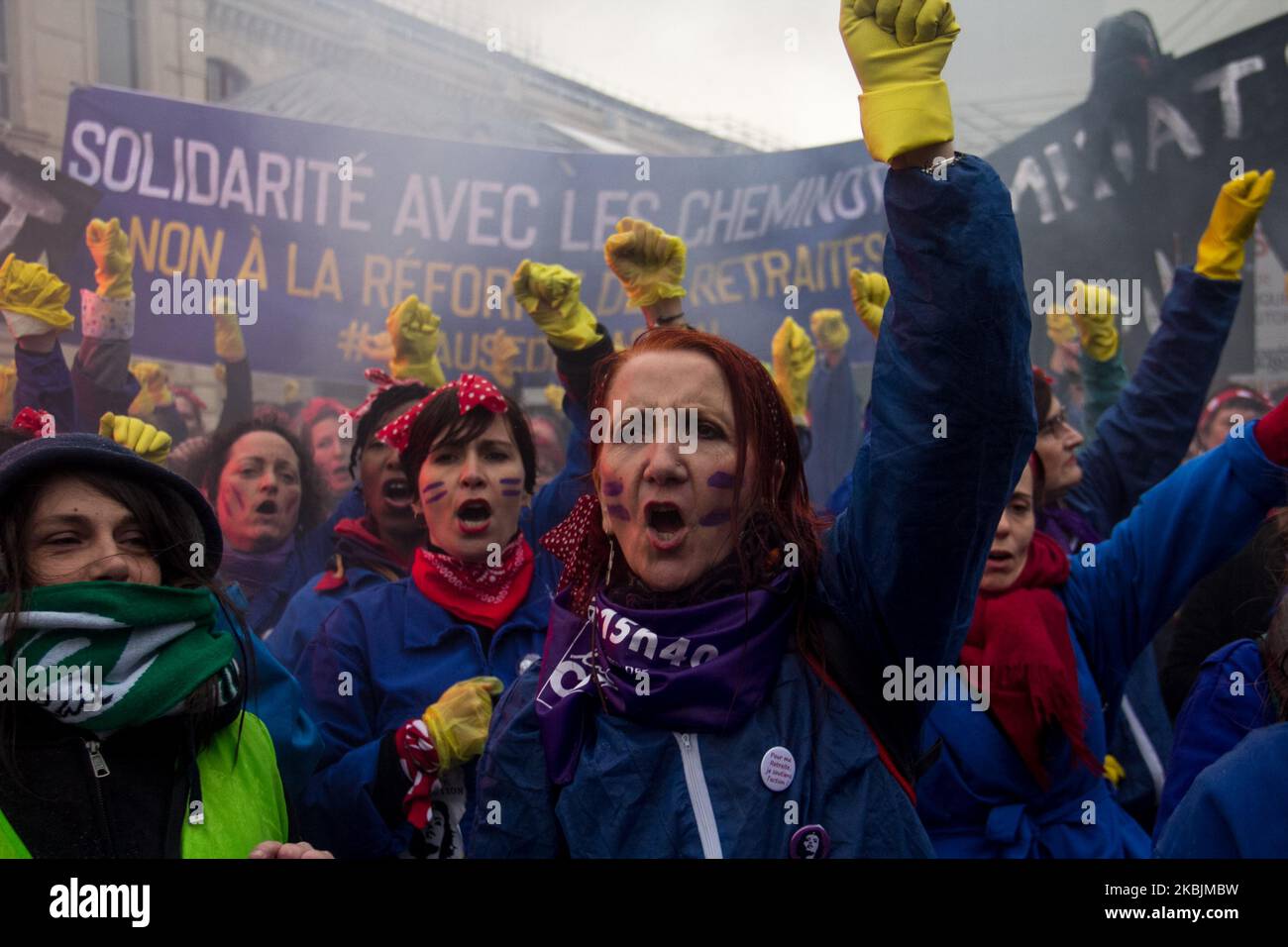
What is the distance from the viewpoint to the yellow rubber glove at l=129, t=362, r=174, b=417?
4.97 metres

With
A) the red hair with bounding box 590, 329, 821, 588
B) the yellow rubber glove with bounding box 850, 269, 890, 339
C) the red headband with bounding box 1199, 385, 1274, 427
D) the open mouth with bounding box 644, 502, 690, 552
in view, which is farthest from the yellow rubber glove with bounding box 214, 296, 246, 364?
the red headband with bounding box 1199, 385, 1274, 427

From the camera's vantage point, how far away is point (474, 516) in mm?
2900

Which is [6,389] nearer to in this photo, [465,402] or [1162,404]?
[465,402]

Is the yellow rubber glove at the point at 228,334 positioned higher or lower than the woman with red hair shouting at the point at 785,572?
higher

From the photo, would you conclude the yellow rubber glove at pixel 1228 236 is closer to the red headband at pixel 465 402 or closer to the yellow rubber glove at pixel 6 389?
the red headband at pixel 465 402

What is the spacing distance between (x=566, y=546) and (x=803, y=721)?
0.50 meters

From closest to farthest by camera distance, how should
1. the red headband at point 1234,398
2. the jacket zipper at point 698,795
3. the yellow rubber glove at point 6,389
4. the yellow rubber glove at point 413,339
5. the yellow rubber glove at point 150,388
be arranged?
the jacket zipper at point 698,795, the yellow rubber glove at point 413,339, the yellow rubber glove at point 6,389, the red headband at point 1234,398, the yellow rubber glove at point 150,388

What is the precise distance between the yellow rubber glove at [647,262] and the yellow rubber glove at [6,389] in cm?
273

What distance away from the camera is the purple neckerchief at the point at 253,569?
3932mm

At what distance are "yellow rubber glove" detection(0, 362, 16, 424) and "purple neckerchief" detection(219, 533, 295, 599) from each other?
1.14 m

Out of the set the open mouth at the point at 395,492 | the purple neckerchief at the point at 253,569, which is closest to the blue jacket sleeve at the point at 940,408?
the open mouth at the point at 395,492

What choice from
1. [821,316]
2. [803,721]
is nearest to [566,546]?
[803,721]

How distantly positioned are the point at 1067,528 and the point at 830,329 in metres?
2.04

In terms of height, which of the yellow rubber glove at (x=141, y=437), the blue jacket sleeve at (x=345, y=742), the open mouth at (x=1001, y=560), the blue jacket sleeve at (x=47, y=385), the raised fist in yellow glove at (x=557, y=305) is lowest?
the blue jacket sleeve at (x=345, y=742)
